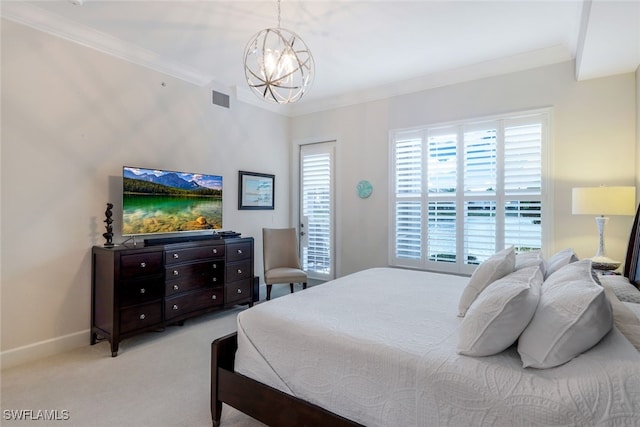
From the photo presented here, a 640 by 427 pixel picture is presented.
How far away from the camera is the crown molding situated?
2701mm

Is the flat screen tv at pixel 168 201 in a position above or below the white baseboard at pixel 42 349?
above

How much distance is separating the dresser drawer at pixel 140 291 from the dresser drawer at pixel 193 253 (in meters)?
0.23

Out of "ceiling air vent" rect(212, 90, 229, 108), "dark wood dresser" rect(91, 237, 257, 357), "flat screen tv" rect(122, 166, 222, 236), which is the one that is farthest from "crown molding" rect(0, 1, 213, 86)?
"dark wood dresser" rect(91, 237, 257, 357)

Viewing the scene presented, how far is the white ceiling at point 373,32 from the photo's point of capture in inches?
104

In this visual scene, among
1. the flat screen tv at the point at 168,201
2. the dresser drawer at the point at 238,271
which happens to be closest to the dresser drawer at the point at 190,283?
the dresser drawer at the point at 238,271

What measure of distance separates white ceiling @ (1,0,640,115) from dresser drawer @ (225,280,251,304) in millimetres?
2559

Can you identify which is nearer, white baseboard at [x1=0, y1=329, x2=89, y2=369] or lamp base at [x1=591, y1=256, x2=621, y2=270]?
white baseboard at [x1=0, y1=329, x2=89, y2=369]

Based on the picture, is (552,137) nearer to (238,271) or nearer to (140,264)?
(238,271)

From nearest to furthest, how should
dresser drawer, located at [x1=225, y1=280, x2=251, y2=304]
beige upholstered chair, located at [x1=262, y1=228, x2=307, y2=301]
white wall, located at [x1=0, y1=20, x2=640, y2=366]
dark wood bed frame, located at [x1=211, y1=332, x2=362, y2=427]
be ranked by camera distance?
dark wood bed frame, located at [x1=211, y1=332, x2=362, y2=427] → white wall, located at [x1=0, y1=20, x2=640, y2=366] → dresser drawer, located at [x1=225, y1=280, x2=251, y2=304] → beige upholstered chair, located at [x1=262, y1=228, x2=307, y2=301]

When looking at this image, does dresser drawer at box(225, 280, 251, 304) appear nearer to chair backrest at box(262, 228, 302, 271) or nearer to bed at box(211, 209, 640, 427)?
chair backrest at box(262, 228, 302, 271)

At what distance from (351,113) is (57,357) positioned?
4.31 m

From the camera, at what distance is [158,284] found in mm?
3211

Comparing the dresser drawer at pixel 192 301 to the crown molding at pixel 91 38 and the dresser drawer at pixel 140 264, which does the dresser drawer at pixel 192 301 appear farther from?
the crown molding at pixel 91 38

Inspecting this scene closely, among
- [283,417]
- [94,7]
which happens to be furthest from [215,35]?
[283,417]
